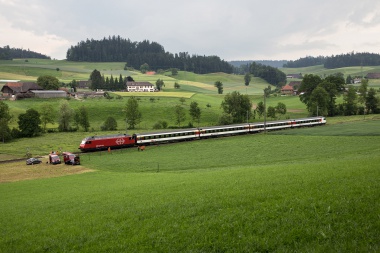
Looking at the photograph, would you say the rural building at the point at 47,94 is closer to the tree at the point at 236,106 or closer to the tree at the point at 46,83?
the tree at the point at 46,83

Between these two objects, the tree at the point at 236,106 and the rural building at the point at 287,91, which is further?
the rural building at the point at 287,91

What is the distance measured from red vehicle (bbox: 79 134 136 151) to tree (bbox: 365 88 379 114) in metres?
70.5

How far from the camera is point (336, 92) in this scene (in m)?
96.2

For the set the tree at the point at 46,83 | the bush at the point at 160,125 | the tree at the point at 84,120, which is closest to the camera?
the tree at the point at 84,120

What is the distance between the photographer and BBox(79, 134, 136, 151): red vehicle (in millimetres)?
48125

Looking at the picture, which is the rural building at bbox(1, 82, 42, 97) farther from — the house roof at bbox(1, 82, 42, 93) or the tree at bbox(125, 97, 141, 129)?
the tree at bbox(125, 97, 141, 129)

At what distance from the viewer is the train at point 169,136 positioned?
48.9 m

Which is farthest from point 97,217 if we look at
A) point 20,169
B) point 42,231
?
point 20,169

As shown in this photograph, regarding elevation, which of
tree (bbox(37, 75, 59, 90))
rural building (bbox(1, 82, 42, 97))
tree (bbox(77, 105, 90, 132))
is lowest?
tree (bbox(77, 105, 90, 132))

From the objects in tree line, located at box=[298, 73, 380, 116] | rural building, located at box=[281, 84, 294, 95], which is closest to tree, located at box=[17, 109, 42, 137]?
tree line, located at box=[298, 73, 380, 116]

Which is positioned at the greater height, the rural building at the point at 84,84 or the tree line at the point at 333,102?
the rural building at the point at 84,84

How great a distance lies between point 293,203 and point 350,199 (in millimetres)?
1978

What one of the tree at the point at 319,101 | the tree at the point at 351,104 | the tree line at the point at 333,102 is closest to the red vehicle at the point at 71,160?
the tree line at the point at 333,102

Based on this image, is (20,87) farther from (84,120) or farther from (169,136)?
(169,136)
